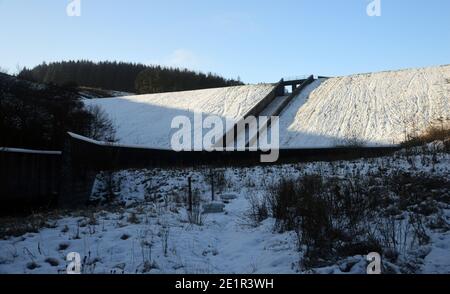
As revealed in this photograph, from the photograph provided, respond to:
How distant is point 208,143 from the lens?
3588 centimetres

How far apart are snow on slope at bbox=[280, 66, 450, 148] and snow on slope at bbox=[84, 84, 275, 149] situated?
5.59m

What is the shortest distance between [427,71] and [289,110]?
1625 cm

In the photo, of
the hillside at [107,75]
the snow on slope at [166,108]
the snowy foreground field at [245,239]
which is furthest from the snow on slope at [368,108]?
the hillside at [107,75]

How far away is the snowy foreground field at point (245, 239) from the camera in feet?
18.8

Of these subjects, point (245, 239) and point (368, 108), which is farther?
point (368, 108)

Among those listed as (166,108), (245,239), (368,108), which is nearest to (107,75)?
(166,108)

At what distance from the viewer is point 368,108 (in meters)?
39.4

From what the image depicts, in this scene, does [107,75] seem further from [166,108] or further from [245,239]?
[245,239]

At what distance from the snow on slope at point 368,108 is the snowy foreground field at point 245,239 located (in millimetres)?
24047

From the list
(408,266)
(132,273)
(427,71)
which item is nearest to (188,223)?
(132,273)

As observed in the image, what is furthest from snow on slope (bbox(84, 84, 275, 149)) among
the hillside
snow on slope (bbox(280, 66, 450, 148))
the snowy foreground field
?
the hillside

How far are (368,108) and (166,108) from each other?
22.5 metres

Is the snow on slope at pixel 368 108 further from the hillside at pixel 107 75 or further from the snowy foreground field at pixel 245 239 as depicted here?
the hillside at pixel 107 75

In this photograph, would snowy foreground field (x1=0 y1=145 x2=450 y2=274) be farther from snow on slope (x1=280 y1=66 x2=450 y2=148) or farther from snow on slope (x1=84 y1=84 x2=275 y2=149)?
snow on slope (x1=84 y1=84 x2=275 y2=149)
